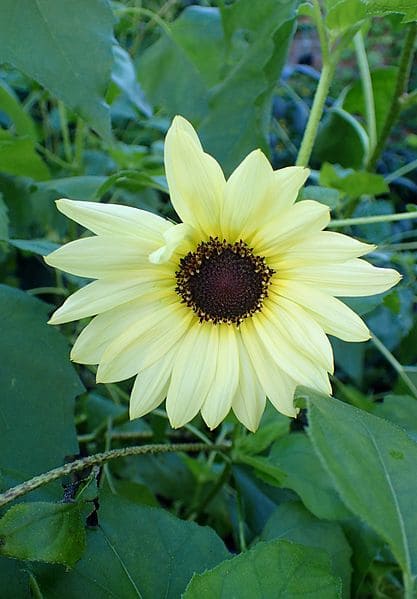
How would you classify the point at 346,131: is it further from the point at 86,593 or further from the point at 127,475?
the point at 86,593

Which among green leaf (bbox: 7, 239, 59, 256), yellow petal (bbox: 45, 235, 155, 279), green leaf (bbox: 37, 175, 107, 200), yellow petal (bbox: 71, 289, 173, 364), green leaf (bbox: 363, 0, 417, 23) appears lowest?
yellow petal (bbox: 71, 289, 173, 364)

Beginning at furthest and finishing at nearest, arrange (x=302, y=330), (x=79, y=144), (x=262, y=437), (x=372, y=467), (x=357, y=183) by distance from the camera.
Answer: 1. (x=79, y=144)
2. (x=357, y=183)
3. (x=262, y=437)
4. (x=302, y=330)
5. (x=372, y=467)

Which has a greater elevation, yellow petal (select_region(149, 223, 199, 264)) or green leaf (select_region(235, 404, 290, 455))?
yellow petal (select_region(149, 223, 199, 264))

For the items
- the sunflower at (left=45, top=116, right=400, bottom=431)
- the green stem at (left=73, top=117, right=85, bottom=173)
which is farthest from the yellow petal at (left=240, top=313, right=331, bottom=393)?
the green stem at (left=73, top=117, right=85, bottom=173)

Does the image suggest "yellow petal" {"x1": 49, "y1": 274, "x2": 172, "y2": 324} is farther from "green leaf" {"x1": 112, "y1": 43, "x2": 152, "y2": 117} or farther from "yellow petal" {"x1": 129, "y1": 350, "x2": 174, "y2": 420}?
"green leaf" {"x1": 112, "y1": 43, "x2": 152, "y2": 117}

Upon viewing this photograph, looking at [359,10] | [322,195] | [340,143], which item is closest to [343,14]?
[359,10]

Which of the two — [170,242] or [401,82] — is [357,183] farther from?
[170,242]

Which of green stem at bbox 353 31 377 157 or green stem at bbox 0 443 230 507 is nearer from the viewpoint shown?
green stem at bbox 0 443 230 507
